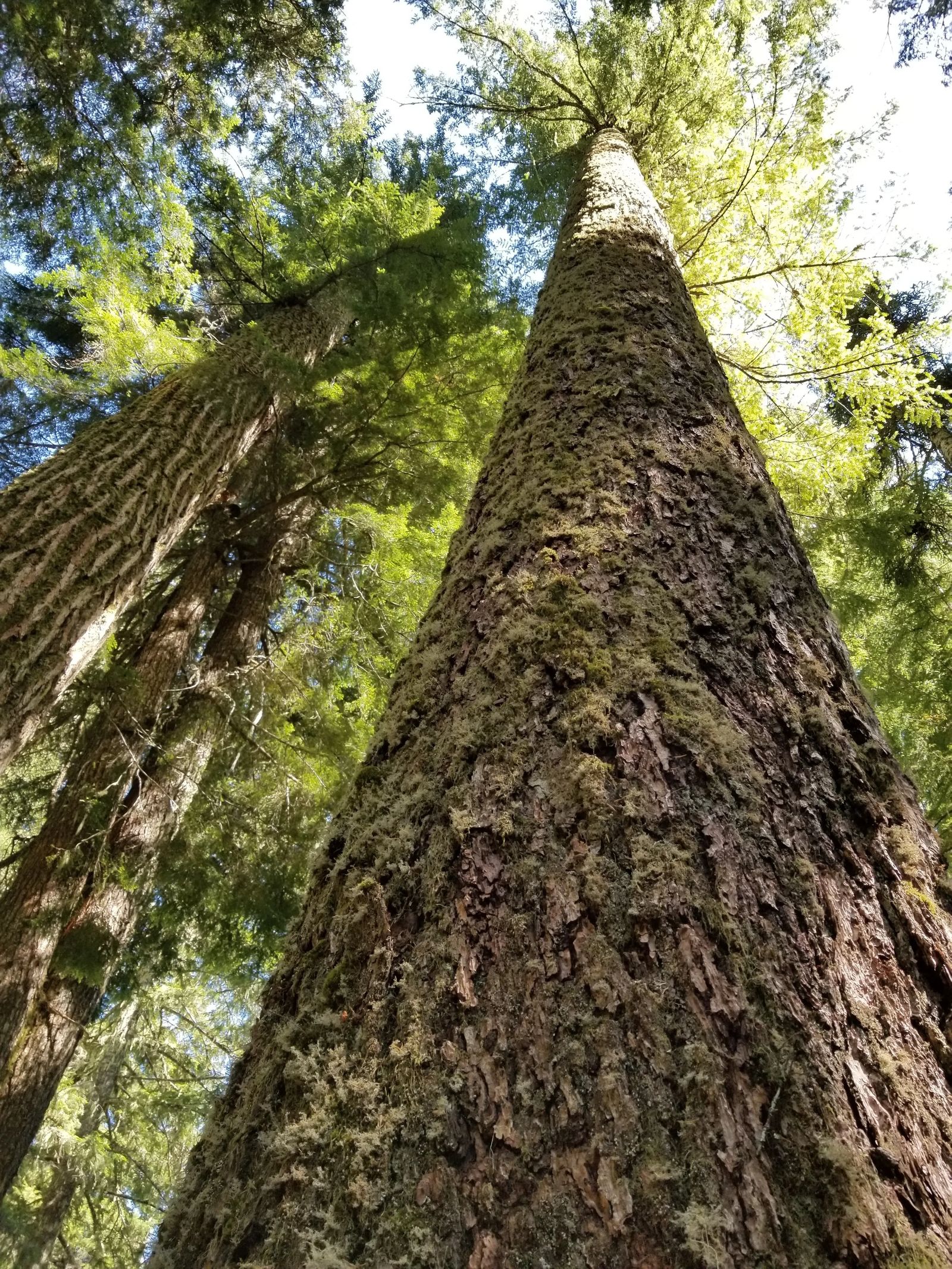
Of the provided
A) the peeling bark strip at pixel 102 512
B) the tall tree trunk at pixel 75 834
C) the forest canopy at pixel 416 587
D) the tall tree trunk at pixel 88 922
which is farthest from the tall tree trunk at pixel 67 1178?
the peeling bark strip at pixel 102 512

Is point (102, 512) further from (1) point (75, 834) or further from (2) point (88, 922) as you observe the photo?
(2) point (88, 922)

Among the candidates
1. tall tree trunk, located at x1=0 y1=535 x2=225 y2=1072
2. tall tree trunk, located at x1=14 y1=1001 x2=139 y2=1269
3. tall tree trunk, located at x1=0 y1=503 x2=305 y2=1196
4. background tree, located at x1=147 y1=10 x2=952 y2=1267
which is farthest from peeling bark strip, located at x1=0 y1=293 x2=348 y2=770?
tall tree trunk, located at x1=14 y1=1001 x2=139 y2=1269

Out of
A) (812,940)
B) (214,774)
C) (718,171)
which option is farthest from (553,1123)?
(718,171)

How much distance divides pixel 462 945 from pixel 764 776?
62cm

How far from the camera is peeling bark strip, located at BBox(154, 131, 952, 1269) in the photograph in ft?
2.67

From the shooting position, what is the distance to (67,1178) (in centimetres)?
886

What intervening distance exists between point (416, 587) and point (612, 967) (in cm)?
485

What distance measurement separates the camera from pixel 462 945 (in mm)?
1082

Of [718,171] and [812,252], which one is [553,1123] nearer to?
[812,252]

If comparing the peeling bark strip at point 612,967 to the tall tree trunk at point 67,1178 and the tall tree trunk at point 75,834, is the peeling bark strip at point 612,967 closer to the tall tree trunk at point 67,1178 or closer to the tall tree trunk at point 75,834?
the tall tree trunk at point 75,834

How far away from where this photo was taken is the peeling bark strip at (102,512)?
3449 millimetres

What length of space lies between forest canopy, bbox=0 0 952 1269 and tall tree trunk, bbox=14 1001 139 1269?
6 centimetres

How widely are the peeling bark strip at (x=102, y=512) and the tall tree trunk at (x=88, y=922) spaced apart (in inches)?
53.6

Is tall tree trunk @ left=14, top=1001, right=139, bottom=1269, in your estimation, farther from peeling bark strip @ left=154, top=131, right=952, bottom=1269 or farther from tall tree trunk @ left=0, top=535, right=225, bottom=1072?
peeling bark strip @ left=154, top=131, right=952, bottom=1269
